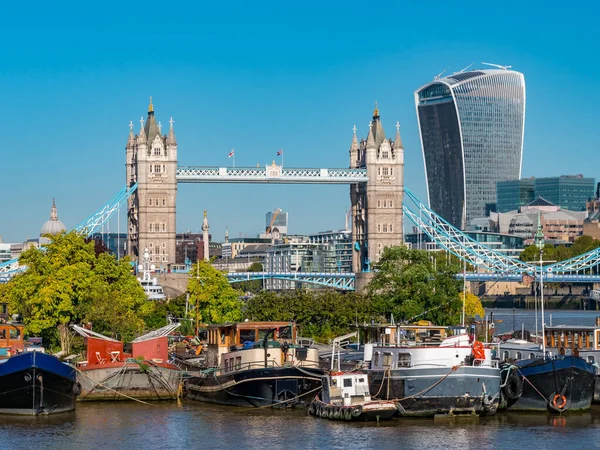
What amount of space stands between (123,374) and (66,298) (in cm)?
1316

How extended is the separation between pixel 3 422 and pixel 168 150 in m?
91.5

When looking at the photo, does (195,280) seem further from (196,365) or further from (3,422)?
(3,422)

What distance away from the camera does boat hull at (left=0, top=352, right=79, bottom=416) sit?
1619 inches

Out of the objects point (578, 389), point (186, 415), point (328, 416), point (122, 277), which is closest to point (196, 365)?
point (186, 415)

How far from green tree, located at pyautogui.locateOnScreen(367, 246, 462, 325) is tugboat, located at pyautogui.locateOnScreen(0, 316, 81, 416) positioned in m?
24.5

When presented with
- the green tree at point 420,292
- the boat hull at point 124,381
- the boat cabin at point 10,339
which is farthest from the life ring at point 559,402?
the green tree at point 420,292

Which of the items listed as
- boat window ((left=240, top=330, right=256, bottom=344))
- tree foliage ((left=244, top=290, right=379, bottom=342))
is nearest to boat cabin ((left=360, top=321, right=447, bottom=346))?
boat window ((left=240, top=330, right=256, bottom=344))

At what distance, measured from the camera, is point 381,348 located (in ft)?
137

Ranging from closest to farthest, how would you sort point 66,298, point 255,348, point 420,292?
point 255,348, point 66,298, point 420,292

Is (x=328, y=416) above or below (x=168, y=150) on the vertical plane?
below

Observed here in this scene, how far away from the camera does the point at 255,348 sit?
44.8 metres

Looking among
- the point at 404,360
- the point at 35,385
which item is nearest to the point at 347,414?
the point at 404,360

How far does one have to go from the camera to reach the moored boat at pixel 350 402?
4034 centimetres

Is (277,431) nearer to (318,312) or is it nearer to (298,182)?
(318,312)
